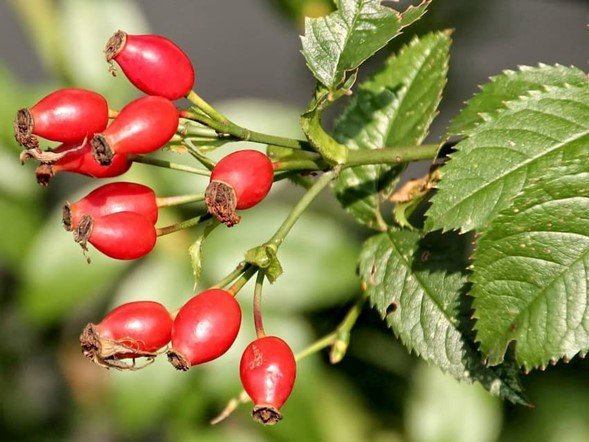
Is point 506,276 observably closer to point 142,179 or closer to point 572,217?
point 572,217

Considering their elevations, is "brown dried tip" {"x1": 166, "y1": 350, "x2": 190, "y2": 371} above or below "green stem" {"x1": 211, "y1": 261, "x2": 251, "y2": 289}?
below

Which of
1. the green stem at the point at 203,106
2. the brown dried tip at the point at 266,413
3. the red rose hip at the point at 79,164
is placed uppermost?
the green stem at the point at 203,106

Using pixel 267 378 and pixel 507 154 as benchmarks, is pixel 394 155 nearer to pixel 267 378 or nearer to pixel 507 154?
pixel 507 154

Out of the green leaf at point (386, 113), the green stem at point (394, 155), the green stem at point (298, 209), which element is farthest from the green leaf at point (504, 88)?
the green stem at point (298, 209)

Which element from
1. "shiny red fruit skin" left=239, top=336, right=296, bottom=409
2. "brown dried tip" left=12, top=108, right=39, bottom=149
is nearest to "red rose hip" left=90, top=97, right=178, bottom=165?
"brown dried tip" left=12, top=108, right=39, bottom=149

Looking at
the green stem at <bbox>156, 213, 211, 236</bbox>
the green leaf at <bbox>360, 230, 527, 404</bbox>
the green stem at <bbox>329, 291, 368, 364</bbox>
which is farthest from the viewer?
the green stem at <bbox>329, 291, 368, 364</bbox>

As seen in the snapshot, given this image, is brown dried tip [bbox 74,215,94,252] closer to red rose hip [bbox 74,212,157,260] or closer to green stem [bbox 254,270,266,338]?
red rose hip [bbox 74,212,157,260]

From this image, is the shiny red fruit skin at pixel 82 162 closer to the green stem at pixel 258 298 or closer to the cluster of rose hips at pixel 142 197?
the cluster of rose hips at pixel 142 197

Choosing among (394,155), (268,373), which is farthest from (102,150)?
(394,155)
